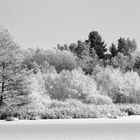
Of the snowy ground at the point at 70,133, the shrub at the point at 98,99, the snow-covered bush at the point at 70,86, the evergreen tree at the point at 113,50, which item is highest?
the evergreen tree at the point at 113,50

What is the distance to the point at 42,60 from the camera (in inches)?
3187

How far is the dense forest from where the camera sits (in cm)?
2719

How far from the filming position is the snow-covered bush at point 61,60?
7894cm

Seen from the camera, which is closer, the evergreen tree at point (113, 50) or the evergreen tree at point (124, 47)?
the evergreen tree at point (113, 50)

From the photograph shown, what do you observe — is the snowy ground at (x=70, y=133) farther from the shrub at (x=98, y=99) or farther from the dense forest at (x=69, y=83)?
the shrub at (x=98, y=99)

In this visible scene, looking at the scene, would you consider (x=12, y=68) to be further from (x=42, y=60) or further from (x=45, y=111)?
(x=42, y=60)

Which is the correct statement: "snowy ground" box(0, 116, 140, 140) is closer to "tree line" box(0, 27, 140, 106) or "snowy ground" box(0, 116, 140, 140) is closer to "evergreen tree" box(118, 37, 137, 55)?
"tree line" box(0, 27, 140, 106)

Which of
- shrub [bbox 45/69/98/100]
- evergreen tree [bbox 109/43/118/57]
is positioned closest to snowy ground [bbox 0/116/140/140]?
shrub [bbox 45/69/98/100]

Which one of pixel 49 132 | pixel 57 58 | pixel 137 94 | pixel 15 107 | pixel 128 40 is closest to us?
pixel 49 132

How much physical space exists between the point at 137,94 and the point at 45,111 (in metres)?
27.3

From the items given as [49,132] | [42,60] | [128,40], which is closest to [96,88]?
[42,60]

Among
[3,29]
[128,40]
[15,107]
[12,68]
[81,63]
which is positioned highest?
[128,40]

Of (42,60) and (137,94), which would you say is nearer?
(137,94)

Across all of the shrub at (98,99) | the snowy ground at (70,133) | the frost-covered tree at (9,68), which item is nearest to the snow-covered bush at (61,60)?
the shrub at (98,99)
